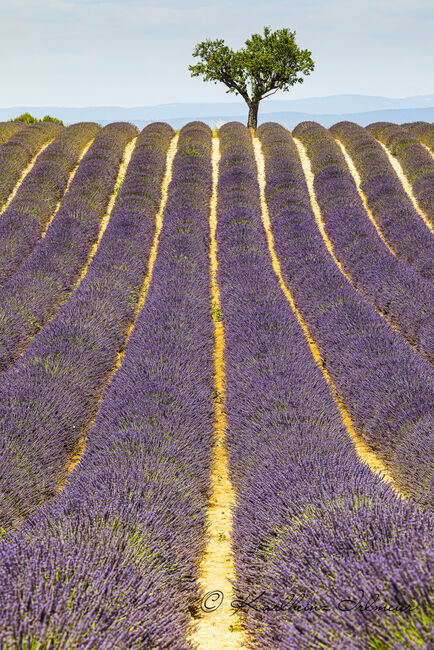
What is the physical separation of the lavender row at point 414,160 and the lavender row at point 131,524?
9.20 meters

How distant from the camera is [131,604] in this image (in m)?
2.24

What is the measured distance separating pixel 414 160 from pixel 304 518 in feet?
50.9

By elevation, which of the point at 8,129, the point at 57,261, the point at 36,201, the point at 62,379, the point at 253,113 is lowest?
the point at 62,379

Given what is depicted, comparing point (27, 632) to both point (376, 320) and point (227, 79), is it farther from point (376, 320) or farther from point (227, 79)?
point (227, 79)

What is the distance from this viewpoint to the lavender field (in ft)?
7.11

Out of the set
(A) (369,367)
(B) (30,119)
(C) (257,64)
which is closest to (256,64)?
(C) (257,64)

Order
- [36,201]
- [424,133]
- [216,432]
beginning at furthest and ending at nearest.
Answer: [424,133] < [36,201] < [216,432]

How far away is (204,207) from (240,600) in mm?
11232

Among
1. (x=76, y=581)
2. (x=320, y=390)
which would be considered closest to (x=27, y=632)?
(x=76, y=581)

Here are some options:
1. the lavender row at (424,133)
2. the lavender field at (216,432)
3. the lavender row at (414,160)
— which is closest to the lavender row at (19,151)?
the lavender field at (216,432)

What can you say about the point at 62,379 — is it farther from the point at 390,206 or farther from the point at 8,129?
the point at 8,129

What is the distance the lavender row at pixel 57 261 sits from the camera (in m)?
7.23

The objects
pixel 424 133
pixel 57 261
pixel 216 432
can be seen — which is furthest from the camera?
pixel 424 133

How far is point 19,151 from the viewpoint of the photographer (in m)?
17.1
